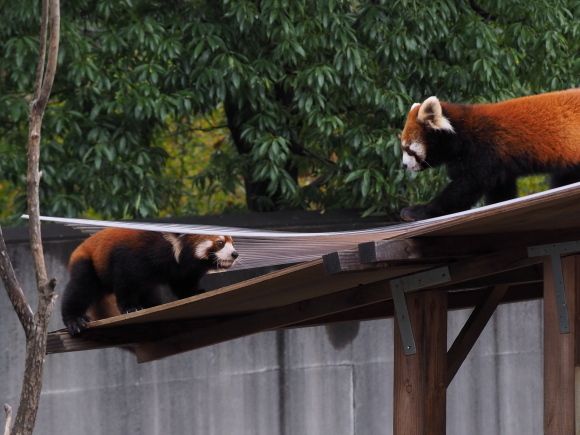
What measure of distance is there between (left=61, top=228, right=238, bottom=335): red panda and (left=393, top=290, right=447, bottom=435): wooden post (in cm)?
99

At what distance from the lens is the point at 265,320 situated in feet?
11.7

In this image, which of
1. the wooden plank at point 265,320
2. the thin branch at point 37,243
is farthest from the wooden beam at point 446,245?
the thin branch at point 37,243

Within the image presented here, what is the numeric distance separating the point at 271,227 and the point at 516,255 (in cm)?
264

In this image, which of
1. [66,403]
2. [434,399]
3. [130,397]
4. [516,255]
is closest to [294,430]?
[130,397]

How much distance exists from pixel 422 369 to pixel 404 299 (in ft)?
0.80

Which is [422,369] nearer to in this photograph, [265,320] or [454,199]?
[454,199]

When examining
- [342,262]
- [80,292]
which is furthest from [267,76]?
[342,262]

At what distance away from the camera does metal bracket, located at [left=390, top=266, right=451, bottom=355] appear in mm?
2871

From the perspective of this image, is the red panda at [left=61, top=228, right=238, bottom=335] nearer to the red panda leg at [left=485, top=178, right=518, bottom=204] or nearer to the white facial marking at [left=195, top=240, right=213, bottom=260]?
the white facial marking at [left=195, top=240, right=213, bottom=260]

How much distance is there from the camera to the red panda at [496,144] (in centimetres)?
322

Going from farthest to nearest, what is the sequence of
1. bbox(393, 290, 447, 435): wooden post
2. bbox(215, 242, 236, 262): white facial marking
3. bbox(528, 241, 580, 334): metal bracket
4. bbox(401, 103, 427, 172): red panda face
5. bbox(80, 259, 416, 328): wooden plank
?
1. bbox(215, 242, 236, 262): white facial marking
2. bbox(401, 103, 427, 172): red panda face
3. bbox(393, 290, 447, 435): wooden post
4. bbox(528, 241, 580, 334): metal bracket
5. bbox(80, 259, 416, 328): wooden plank

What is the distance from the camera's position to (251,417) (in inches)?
221

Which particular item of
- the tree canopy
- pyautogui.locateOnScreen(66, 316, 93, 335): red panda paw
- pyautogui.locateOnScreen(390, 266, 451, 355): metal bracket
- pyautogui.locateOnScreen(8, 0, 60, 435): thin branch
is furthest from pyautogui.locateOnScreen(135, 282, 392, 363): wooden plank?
the tree canopy

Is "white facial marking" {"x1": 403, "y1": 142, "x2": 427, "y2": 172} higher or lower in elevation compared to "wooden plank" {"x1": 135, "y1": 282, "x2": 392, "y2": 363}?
higher
